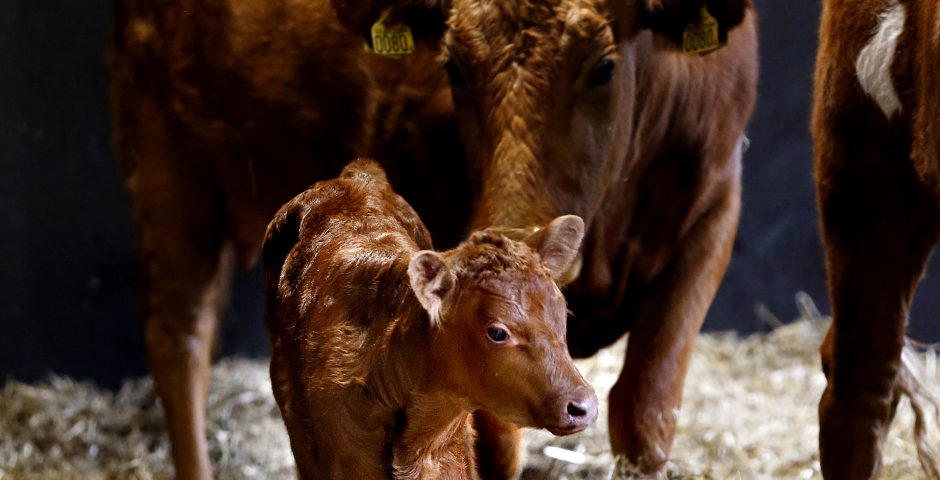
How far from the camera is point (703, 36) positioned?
3.78 metres

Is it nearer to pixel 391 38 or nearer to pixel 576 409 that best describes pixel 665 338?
pixel 391 38

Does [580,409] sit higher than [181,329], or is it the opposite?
[580,409]

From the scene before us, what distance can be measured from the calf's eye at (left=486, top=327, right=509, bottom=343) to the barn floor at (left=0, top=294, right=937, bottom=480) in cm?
204

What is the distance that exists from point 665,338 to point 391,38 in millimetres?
1195

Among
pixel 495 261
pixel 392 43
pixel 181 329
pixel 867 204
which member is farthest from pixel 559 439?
pixel 495 261

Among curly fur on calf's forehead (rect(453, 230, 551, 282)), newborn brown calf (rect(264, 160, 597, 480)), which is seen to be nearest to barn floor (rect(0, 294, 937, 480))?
newborn brown calf (rect(264, 160, 597, 480))

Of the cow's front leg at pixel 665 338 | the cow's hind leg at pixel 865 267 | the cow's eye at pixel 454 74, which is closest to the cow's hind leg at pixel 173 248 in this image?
the cow's eye at pixel 454 74

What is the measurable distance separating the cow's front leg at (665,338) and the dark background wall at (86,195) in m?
1.99

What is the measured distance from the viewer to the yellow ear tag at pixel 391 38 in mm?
3969

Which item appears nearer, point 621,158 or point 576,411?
point 576,411

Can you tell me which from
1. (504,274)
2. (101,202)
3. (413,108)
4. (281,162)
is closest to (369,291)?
(504,274)

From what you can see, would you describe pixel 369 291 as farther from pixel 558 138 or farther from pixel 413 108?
pixel 413 108

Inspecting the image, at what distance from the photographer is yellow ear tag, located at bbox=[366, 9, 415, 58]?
3.97 m

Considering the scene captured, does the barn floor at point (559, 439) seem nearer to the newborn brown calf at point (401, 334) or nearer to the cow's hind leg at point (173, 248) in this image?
the cow's hind leg at point (173, 248)
